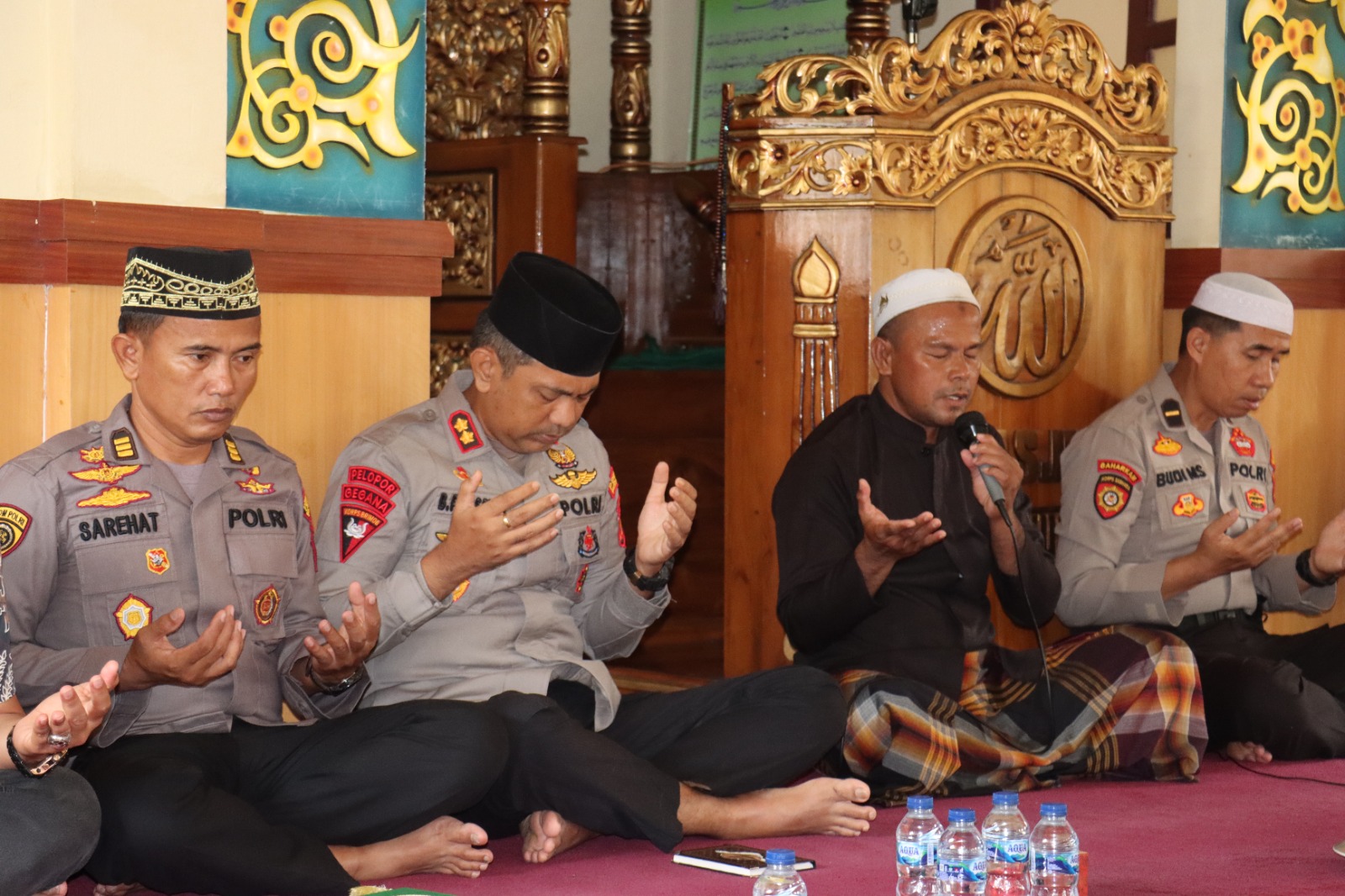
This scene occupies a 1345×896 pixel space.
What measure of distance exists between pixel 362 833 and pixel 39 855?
0.66m

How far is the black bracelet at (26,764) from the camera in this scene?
2.74m

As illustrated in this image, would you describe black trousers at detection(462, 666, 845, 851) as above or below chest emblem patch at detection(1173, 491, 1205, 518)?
below

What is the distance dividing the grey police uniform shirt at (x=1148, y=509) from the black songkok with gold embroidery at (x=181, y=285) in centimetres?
234

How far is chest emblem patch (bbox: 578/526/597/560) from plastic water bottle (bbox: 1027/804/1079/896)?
50.1 inches

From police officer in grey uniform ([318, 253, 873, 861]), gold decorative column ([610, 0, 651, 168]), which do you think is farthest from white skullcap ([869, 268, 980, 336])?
gold decorative column ([610, 0, 651, 168])

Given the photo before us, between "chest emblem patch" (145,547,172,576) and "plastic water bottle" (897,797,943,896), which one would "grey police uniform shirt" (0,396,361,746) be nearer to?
"chest emblem patch" (145,547,172,576)

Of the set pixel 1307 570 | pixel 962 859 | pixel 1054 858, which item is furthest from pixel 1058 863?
pixel 1307 570

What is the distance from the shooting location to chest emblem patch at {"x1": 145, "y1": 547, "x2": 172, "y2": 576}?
3.28 m

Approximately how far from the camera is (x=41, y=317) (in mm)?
3615

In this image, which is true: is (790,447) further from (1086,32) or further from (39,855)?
(39,855)

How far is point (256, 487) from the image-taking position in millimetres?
3482

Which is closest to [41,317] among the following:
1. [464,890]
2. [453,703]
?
[453,703]

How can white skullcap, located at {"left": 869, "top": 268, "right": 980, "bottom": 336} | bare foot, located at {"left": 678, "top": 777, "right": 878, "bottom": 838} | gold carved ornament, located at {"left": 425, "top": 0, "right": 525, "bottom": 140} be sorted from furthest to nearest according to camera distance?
gold carved ornament, located at {"left": 425, "top": 0, "right": 525, "bottom": 140}, white skullcap, located at {"left": 869, "top": 268, "right": 980, "bottom": 336}, bare foot, located at {"left": 678, "top": 777, "right": 878, "bottom": 838}

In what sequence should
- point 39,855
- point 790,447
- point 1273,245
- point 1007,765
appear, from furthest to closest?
1. point 1273,245
2. point 790,447
3. point 1007,765
4. point 39,855
